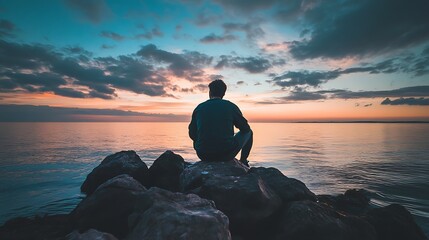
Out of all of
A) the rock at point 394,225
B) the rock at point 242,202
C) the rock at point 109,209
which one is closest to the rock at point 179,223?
the rock at point 242,202

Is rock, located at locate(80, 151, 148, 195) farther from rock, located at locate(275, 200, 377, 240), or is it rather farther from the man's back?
rock, located at locate(275, 200, 377, 240)

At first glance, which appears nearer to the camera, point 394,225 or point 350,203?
point 394,225

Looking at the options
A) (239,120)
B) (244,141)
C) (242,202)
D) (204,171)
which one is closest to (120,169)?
(204,171)

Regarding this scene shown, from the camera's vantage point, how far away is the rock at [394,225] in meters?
5.11

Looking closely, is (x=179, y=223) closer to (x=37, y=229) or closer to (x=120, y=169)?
(x=37, y=229)

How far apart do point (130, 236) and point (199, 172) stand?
7.38 ft

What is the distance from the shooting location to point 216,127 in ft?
18.5

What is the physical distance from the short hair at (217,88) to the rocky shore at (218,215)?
1824mm

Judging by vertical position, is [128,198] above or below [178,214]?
below

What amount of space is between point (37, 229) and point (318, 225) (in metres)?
6.65

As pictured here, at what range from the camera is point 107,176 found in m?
9.66

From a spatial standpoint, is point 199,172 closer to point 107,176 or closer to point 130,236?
point 130,236

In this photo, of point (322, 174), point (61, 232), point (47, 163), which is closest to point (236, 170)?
point (61, 232)

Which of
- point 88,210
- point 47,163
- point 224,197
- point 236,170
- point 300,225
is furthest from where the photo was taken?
point 47,163
